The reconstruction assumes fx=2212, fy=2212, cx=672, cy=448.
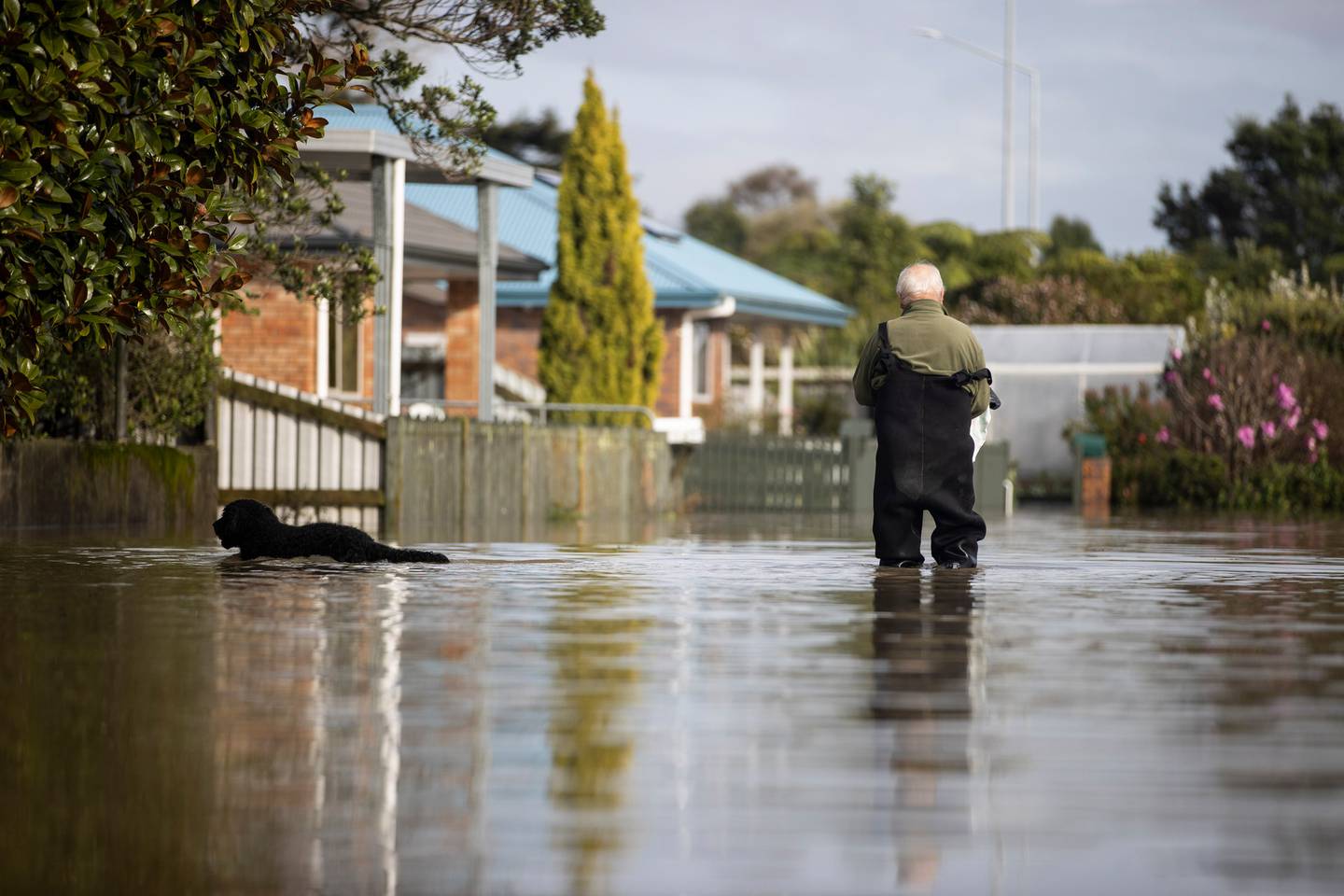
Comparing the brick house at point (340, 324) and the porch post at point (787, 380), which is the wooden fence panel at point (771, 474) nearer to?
the brick house at point (340, 324)

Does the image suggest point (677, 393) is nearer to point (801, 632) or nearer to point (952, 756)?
point (801, 632)

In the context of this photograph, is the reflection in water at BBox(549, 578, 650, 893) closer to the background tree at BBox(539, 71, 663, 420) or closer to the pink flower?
the background tree at BBox(539, 71, 663, 420)

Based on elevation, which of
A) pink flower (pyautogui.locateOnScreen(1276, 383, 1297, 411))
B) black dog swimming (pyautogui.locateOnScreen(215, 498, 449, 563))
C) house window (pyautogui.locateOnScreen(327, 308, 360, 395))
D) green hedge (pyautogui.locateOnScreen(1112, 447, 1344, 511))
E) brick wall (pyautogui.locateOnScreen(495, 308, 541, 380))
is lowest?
black dog swimming (pyautogui.locateOnScreen(215, 498, 449, 563))

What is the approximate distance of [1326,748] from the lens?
5.57 meters

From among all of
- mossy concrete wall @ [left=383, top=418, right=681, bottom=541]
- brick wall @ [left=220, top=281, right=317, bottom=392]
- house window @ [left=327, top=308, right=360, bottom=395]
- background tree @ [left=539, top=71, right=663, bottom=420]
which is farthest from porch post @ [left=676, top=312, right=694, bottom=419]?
mossy concrete wall @ [left=383, top=418, right=681, bottom=541]

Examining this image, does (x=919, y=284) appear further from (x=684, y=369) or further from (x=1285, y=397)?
(x=684, y=369)

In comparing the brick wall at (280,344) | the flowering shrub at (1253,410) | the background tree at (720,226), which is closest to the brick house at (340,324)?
the brick wall at (280,344)

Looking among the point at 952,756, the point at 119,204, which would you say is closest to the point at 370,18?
the point at 119,204

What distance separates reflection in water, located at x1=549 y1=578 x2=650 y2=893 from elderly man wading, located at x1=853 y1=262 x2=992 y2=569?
303 centimetres

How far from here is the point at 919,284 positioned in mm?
12703

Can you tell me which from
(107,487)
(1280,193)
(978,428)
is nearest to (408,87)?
(107,487)

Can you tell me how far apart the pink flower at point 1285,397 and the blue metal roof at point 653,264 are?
448 inches

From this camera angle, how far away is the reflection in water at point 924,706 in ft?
15.0

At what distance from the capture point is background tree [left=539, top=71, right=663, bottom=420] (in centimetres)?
3475
